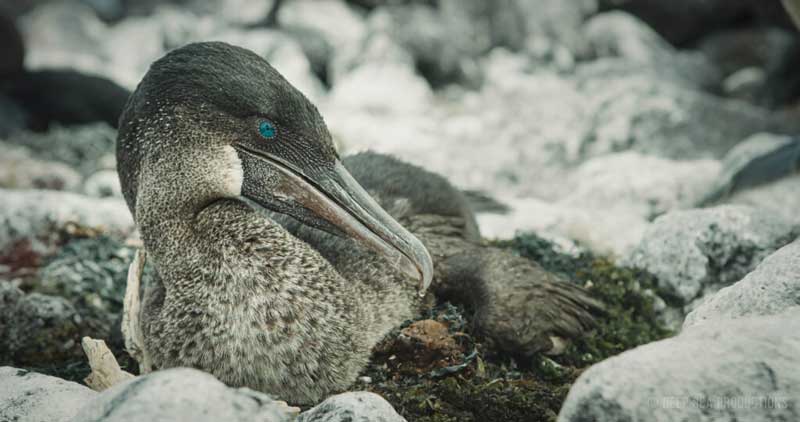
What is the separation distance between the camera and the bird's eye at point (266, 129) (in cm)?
338

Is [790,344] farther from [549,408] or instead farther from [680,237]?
[680,237]

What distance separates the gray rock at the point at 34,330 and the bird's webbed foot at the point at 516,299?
2.30 meters

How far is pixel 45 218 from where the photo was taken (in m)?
6.36

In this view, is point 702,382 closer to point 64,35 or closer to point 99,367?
point 99,367

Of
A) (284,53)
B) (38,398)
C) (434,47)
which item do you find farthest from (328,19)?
(38,398)

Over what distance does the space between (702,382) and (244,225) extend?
6.96 feet

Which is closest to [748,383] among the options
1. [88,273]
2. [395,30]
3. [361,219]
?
[361,219]

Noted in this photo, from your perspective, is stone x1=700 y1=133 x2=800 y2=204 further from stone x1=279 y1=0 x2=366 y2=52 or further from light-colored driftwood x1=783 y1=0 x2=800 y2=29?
stone x1=279 y1=0 x2=366 y2=52

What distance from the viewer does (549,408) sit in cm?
321

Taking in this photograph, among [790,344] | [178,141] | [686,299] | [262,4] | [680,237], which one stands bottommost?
[686,299]

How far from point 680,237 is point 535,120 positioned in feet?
22.0

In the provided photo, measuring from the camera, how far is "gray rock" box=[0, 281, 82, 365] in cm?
421

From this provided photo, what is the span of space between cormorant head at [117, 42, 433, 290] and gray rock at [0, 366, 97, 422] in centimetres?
93

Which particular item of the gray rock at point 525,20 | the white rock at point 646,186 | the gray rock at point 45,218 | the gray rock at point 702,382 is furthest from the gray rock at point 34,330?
the gray rock at point 525,20
